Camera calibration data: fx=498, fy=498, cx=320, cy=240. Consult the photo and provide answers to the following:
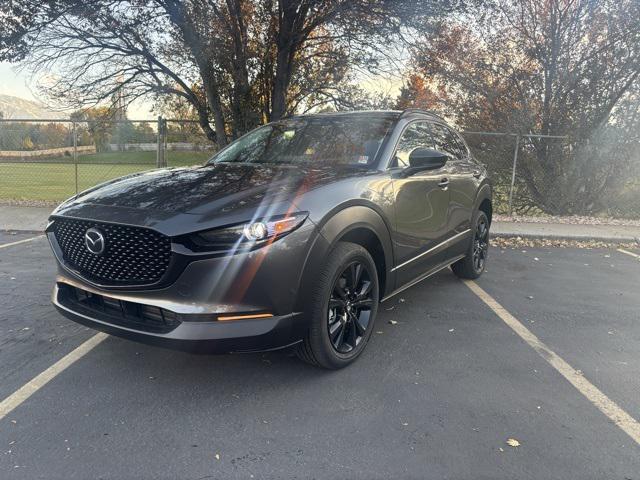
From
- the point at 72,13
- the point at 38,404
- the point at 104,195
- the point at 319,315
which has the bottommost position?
the point at 38,404

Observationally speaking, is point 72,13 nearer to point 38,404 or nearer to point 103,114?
point 103,114

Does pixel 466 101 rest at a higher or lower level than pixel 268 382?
higher

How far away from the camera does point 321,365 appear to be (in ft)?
10.5

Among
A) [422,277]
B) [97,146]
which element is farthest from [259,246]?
[97,146]

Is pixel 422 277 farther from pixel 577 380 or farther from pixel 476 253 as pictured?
pixel 476 253

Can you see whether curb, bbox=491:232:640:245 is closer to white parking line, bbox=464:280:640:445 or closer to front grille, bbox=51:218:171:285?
white parking line, bbox=464:280:640:445

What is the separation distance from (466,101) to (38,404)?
12328mm

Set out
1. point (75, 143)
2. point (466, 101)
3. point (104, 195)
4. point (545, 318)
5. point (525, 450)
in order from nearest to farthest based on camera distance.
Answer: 1. point (525, 450)
2. point (104, 195)
3. point (545, 318)
4. point (75, 143)
5. point (466, 101)

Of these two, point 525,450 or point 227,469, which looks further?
point 525,450

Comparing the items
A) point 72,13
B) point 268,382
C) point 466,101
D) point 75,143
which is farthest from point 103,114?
point 268,382

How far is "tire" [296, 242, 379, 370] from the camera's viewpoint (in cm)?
299

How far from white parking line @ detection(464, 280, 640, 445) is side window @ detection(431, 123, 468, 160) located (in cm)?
160

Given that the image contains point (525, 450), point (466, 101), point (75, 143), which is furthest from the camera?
point (466, 101)

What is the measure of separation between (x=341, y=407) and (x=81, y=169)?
37.3ft
